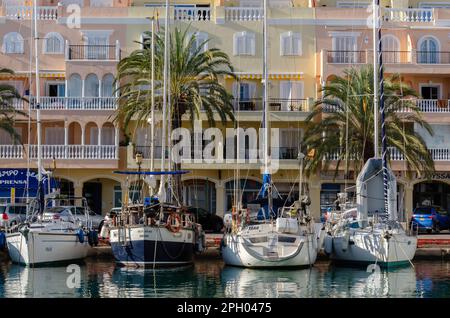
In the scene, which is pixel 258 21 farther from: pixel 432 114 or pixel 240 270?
pixel 240 270

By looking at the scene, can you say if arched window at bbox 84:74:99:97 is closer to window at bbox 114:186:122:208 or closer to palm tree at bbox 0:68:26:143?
palm tree at bbox 0:68:26:143

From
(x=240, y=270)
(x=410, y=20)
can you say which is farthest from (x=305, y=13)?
(x=240, y=270)

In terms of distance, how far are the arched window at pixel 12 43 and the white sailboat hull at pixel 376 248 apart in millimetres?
27718

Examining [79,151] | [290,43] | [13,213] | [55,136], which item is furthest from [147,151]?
[290,43]

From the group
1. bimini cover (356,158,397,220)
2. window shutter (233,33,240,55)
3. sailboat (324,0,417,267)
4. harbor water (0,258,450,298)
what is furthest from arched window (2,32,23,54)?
bimini cover (356,158,397,220)

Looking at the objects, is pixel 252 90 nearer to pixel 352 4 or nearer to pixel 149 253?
pixel 352 4

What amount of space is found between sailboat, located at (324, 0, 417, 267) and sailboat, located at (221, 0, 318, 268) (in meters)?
1.81

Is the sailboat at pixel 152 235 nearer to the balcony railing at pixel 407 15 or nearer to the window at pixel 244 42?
the window at pixel 244 42

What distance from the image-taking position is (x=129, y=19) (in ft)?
193

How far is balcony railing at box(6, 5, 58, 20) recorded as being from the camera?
5906cm

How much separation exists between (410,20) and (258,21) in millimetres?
9969

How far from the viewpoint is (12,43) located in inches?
2307
